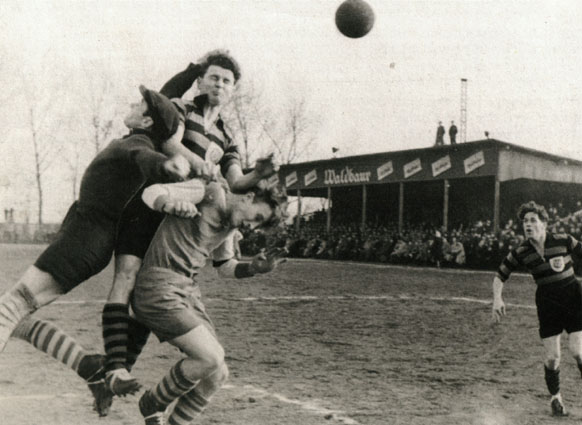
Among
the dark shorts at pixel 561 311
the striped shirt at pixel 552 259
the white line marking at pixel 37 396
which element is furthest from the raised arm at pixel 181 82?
the dark shorts at pixel 561 311

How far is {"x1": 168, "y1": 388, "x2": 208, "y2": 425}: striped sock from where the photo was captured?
314 cm

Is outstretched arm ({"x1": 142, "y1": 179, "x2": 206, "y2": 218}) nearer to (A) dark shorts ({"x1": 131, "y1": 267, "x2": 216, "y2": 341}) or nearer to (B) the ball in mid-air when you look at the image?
(A) dark shorts ({"x1": 131, "y1": 267, "x2": 216, "y2": 341})

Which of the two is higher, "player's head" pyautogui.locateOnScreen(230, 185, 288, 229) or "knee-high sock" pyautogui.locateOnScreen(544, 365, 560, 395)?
"player's head" pyautogui.locateOnScreen(230, 185, 288, 229)

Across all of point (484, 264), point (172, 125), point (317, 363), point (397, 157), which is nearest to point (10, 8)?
point (172, 125)

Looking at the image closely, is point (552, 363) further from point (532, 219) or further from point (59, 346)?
point (59, 346)

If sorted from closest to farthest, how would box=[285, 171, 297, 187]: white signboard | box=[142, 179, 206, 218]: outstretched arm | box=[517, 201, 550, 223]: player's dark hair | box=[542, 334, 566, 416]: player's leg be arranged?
box=[142, 179, 206, 218]: outstretched arm < box=[542, 334, 566, 416]: player's leg < box=[517, 201, 550, 223]: player's dark hair < box=[285, 171, 297, 187]: white signboard

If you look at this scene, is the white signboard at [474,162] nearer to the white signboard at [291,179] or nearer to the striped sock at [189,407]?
the white signboard at [291,179]

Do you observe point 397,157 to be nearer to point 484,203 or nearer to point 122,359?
point 484,203

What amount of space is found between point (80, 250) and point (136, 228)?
0.84 ft

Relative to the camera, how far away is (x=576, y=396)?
527cm

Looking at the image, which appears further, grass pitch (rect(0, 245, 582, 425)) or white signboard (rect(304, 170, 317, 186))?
white signboard (rect(304, 170, 317, 186))

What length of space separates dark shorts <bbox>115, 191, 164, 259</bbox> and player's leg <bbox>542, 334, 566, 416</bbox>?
3078 millimetres

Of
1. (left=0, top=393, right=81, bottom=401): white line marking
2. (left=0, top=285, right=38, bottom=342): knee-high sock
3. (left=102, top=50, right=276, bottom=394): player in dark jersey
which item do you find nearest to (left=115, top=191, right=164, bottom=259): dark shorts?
(left=102, top=50, right=276, bottom=394): player in dark jersey

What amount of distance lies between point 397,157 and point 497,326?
1356cm
